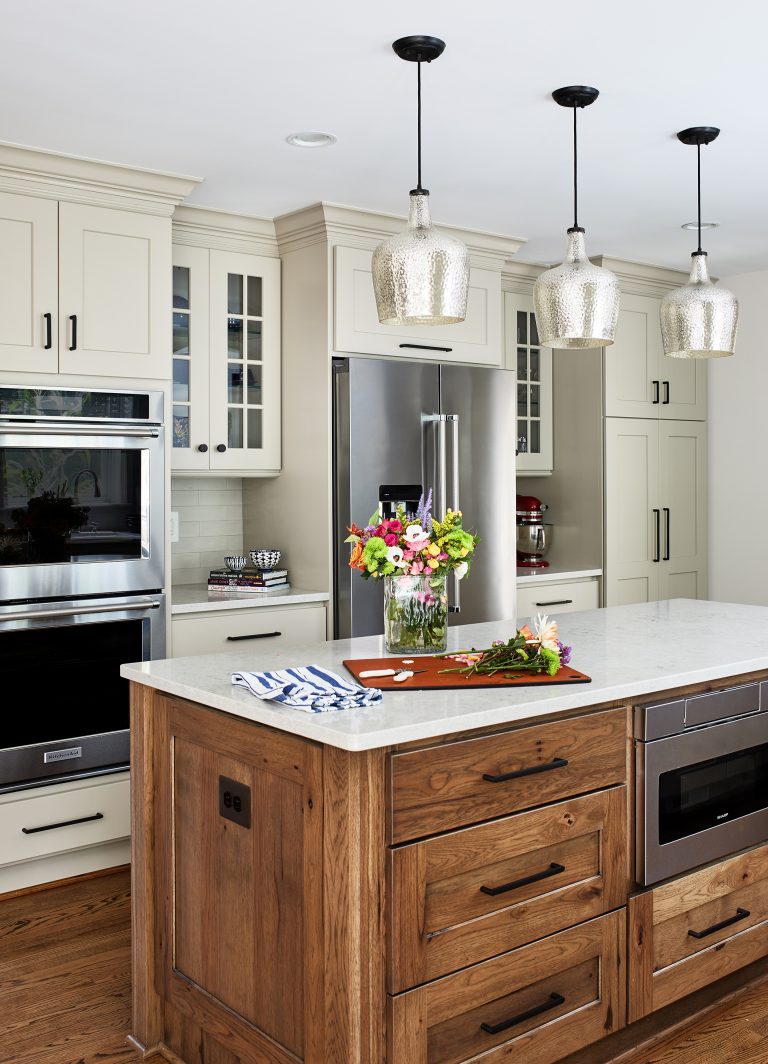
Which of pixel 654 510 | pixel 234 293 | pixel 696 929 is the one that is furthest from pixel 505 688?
pixel 654 510

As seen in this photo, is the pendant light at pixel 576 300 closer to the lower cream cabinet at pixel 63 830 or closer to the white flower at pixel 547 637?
the white flower at pixel 547 637

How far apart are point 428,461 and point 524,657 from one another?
6.45 feet

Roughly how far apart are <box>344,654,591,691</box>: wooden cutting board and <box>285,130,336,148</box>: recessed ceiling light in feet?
5.77

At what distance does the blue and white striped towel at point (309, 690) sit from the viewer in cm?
197

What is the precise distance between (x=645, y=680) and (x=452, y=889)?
668mm

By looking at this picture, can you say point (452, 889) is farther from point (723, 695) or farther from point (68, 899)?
point (68, 899)

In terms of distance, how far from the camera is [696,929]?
250 cm

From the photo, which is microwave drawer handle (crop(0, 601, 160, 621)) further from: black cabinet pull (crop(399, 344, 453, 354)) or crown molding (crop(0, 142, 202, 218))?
black cabinet pull (crop(399, 344, 453, 354))

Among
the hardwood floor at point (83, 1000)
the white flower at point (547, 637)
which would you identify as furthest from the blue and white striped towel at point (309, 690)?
the hardwood floor at point (83, 1000)

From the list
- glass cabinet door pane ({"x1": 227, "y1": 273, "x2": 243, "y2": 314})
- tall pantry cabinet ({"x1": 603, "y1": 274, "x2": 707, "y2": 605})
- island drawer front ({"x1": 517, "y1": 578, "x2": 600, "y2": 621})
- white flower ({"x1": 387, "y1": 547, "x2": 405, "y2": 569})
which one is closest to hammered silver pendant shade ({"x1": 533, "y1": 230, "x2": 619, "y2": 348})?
white flower ({"x1": 387, "y1": 547, "x2": 405, "y2": 569})

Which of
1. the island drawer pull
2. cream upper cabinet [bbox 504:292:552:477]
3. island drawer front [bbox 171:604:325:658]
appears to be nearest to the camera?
island drawer front [bbox 171:604:325:658]

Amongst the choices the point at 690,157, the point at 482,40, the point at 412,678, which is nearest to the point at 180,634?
the point at 412,678

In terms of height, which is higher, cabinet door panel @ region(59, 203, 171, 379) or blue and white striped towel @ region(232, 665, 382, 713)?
cabinet door panel @ region(59, 203, 171, 379)

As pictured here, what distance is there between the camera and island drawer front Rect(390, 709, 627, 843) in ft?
6.22
